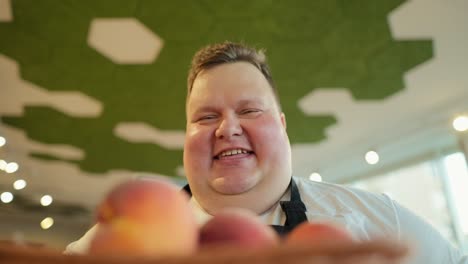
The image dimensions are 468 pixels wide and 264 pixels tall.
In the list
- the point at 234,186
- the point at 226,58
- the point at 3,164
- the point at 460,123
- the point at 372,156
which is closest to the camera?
the point at 234,186

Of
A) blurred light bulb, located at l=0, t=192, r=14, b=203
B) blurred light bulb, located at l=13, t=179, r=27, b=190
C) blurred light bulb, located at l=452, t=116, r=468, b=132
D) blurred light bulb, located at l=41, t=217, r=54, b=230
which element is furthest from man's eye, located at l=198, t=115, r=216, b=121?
blurred light bulb, located at l=41, t=217, r=54, b=230

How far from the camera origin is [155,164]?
11.8 ft

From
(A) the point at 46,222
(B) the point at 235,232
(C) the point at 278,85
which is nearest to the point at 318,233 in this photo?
(B) the point at 235,232

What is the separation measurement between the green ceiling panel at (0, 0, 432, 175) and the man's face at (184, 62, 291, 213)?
1.15 m

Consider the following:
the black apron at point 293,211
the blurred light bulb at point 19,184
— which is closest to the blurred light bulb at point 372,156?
the black apron at point 293,211

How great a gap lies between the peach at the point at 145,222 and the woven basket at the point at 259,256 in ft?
0.10

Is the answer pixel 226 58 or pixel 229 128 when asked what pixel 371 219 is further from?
pixel 226 58

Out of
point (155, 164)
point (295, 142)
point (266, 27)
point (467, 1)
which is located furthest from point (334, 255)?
point (155, 164)

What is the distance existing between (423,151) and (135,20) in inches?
102

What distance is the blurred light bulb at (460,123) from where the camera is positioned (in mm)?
2523

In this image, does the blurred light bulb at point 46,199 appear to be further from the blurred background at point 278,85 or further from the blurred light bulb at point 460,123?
the blurred light bulb at point 460,123

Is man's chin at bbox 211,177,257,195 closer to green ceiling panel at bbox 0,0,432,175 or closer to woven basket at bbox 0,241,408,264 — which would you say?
woven basket at bbox 0,241,408,264

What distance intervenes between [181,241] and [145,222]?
26 mm

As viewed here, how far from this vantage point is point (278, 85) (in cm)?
235
